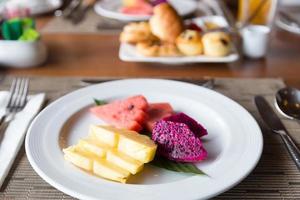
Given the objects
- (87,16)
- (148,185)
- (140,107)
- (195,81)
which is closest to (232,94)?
(195,81)

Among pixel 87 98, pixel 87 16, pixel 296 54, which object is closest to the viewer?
pixel 87 98

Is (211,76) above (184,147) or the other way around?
the other way around

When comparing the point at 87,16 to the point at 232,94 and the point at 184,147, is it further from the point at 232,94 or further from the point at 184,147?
the point at 184,147

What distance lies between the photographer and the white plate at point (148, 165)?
1.66ft

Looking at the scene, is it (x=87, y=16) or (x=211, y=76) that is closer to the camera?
(x=211, y=76)

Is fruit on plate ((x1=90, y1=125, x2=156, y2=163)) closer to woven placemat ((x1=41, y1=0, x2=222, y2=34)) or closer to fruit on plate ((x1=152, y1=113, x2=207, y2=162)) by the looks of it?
fruit on plate ((x1=152, y1=113, x2=207, y2=162))

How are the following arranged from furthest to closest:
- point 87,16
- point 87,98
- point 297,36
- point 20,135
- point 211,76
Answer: point 87,16
point 297,36
point 211,76
point 87,98
point 20,135

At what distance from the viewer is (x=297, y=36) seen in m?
1.15

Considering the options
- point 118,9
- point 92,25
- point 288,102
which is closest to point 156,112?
point 288,102

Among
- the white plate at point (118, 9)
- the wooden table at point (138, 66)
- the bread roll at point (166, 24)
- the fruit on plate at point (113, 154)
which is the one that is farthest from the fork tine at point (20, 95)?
the white plate at point (118, 9)

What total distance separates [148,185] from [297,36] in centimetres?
82

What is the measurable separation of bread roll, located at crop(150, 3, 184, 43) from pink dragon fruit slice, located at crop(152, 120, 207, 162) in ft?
1.53

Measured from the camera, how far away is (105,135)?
0.57 metres

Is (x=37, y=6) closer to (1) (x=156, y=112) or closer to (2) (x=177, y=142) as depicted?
(1) (x=156, y=112)
